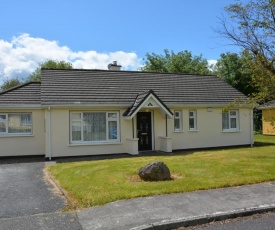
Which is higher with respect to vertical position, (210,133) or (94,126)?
(94,126)

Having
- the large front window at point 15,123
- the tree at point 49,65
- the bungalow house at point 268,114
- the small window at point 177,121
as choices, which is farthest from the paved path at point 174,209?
the tree at point 49,65

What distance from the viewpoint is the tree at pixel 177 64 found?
162 feet

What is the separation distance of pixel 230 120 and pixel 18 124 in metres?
13.4

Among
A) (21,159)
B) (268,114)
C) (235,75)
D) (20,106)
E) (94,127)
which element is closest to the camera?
(21,159)

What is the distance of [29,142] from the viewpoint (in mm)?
17531

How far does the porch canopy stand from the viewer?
691 inches

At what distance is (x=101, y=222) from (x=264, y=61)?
445 inches

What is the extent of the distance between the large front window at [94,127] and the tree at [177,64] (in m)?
32.3

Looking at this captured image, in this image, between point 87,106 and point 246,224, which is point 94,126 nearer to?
point 87,106

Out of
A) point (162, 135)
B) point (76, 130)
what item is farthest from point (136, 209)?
point (162, 135)

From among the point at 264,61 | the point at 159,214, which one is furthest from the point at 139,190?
the point at 264,61

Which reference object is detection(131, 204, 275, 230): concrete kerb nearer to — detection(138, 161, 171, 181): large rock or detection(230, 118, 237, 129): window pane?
detection(138, 161, 171, 181): large rock

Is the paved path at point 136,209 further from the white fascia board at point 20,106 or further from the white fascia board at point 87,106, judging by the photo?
the white fascia board at point 20,106

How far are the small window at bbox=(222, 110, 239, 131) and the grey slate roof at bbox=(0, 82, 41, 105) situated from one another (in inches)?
467
